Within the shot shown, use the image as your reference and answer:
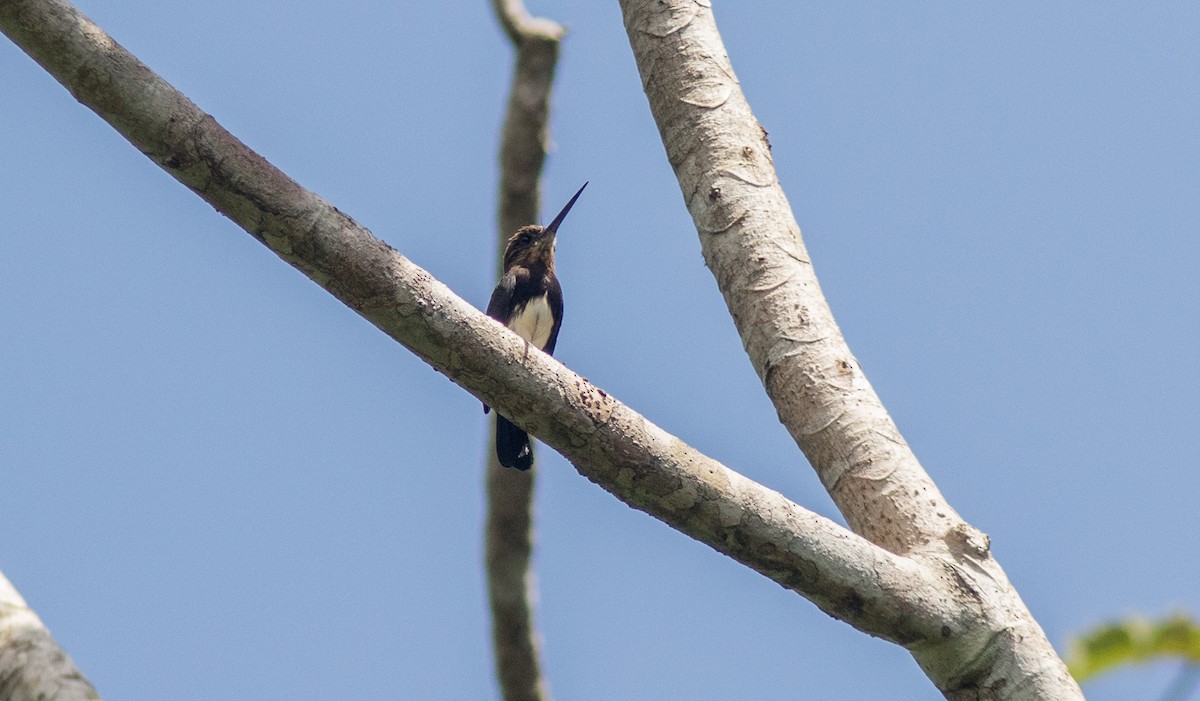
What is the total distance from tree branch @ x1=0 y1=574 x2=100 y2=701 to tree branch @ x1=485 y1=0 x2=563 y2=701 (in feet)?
11.3

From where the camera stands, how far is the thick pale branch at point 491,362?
2.61m

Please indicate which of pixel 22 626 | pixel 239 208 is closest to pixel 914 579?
pixel 239 208

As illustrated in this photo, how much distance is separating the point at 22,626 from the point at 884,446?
2182 mm

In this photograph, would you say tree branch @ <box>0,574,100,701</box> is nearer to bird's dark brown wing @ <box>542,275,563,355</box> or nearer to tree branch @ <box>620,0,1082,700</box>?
tree branch @ <box>620,0,1082,700</box>

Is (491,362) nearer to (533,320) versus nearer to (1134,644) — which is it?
(1134,644)

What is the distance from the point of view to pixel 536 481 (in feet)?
19.8

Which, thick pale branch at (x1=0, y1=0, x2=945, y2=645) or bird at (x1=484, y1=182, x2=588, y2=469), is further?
bird at (x1=484, y1=182, x2=588, y2=469)

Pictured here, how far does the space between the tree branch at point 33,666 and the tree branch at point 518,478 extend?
3451 millimetres

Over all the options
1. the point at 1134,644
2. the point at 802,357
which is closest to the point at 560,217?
the point at 802,357

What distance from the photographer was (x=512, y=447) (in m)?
5.55

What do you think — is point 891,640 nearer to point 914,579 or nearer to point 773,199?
point 914,579

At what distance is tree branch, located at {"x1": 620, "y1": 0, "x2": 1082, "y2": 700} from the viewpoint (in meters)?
3.01

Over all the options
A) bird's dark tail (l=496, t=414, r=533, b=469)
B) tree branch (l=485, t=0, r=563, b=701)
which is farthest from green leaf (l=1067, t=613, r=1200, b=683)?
tree branch (l=485, t=0, r=563, b=701)

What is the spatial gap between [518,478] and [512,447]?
1.34 ft
